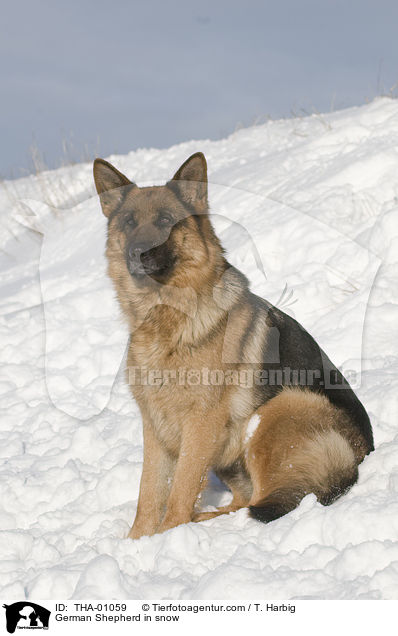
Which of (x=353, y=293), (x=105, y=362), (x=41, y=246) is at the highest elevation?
(x=353, y=293)

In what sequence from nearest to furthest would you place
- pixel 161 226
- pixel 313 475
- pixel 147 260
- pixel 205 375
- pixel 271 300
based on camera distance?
1. pixel 313 475
2. pixel 205 375
3. pixel 147 260
4. pixel 161 226
5. pixel 271 300

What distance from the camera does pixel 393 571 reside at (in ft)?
8.21

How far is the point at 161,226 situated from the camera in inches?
151

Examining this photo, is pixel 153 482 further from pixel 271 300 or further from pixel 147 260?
pixel 271 300

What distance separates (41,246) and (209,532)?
374 inches

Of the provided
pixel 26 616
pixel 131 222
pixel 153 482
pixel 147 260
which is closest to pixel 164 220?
pixel 131 222

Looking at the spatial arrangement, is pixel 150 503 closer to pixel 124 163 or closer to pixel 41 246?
pixel 41 246

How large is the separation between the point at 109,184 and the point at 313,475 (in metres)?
2.30

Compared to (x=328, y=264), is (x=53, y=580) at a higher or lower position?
higher

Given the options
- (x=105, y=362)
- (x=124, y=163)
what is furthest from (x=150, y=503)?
(x=124, y=163)

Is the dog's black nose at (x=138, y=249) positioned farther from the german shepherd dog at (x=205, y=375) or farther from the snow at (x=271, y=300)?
the snow at (x=271, y=300)

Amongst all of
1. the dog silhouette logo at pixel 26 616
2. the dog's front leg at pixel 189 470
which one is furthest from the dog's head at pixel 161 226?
the dog silhouette logo at pixel 26 616

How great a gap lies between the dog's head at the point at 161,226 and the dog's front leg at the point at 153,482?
0.98 meters

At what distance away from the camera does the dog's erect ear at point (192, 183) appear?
12.6ft
